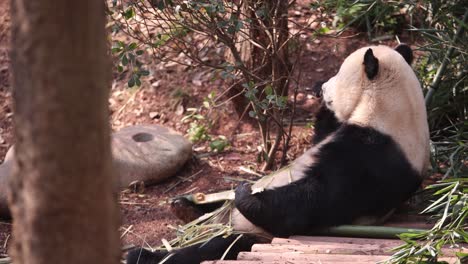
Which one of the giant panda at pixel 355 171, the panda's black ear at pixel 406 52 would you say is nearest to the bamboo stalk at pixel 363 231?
the giant panda at pixel 355 171

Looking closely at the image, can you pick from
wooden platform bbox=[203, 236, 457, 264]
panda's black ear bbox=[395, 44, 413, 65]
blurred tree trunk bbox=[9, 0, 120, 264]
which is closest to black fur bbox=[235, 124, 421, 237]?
wooden platform bbox=[203, 236, 457, 264]

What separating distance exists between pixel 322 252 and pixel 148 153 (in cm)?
238

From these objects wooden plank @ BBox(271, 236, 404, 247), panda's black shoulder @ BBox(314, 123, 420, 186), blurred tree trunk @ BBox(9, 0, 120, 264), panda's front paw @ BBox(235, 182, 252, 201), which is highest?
blurred tree trunk @ BBox(9, 0, 120, 264)

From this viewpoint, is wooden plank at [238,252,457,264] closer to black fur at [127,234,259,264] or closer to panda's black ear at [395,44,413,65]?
black fur at [127,234,259,264]

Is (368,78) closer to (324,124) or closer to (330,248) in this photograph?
(324,124)

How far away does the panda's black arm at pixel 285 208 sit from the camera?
3.93 m

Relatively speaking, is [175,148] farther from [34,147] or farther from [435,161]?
[34,147]

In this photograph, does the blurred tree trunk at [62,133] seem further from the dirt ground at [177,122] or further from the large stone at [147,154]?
the large stone at [147,154]

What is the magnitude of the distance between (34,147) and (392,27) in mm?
5948

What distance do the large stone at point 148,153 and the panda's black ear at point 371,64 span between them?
2016 mm

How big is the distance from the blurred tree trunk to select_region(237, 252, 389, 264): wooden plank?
86.2 inches

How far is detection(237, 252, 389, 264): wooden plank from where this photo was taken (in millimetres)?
3459

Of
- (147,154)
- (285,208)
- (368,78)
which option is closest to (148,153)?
(147,154)

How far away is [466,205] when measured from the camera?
11.5 feet
